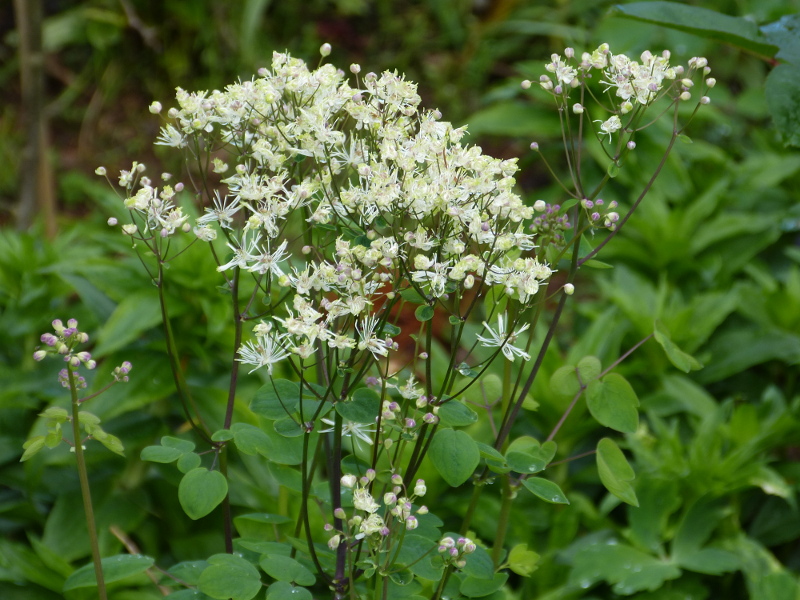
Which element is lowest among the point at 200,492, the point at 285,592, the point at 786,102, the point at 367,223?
the point at 285,592

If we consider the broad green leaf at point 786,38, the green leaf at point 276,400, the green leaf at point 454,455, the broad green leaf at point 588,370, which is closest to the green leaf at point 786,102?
the broad green leaf at point 786,38

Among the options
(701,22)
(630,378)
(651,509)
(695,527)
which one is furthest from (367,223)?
(630,378)

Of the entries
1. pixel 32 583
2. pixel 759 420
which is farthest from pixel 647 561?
pixel 32 583

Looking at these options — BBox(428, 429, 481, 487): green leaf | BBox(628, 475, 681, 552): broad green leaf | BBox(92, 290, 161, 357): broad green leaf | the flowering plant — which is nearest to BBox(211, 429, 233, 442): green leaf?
the flowering plant

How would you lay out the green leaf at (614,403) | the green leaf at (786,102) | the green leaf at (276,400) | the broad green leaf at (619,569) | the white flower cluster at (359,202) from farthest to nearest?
the broad green leaf at (619,569) < the green leaf at (786,102) < the green leaf at (614,403) < the green leaf at (276,400) < the white flower cluster at (359,202)

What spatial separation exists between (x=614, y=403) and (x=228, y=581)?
525 mm

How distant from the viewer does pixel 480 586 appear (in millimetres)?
971

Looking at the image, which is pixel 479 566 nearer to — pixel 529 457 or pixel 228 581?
pixel 529 457

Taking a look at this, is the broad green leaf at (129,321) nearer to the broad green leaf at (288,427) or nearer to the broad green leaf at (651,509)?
the broad green leaf at (288,427)

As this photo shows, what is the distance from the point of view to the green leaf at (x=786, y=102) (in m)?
1.18

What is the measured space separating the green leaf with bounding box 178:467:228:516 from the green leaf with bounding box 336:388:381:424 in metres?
0.17

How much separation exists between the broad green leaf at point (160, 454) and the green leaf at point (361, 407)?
0.69 ft

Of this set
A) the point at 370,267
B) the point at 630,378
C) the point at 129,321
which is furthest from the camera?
the point at 630,378

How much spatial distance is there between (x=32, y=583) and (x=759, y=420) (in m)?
1.51
